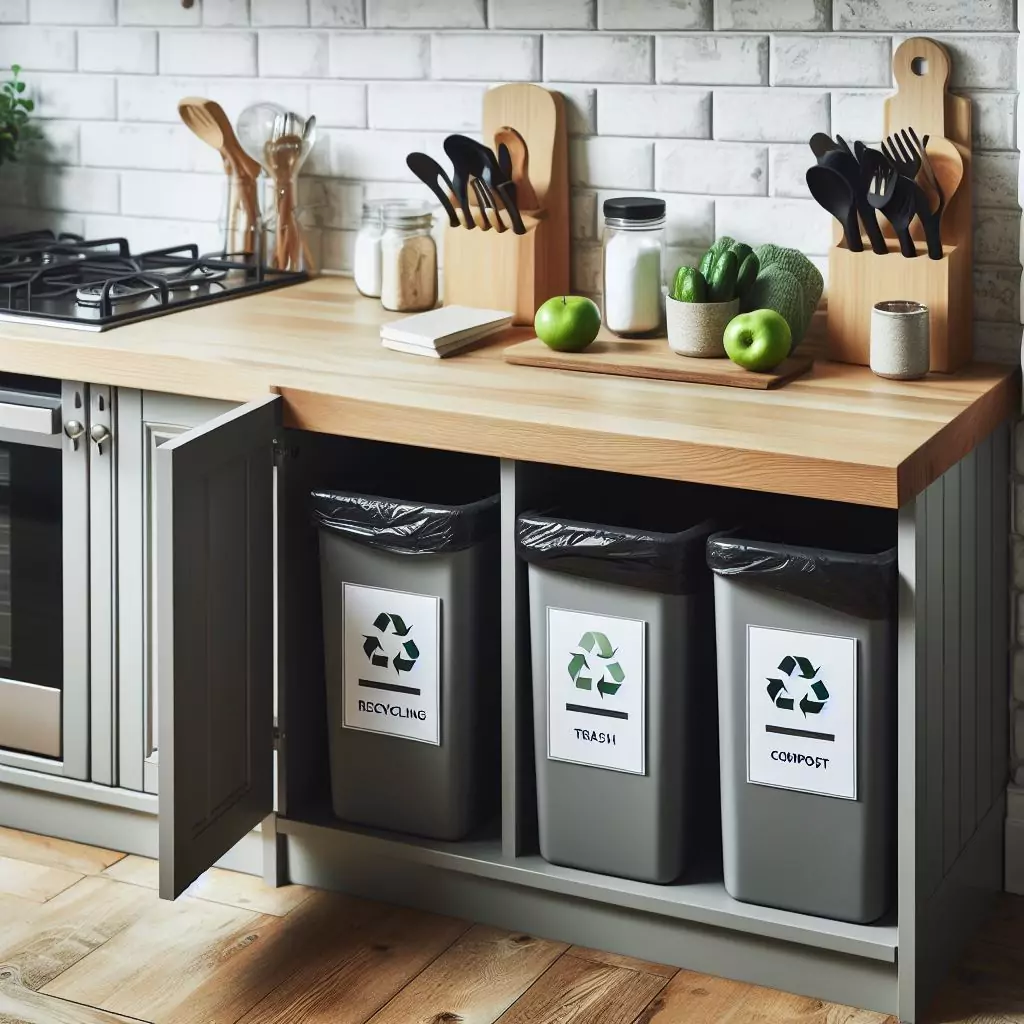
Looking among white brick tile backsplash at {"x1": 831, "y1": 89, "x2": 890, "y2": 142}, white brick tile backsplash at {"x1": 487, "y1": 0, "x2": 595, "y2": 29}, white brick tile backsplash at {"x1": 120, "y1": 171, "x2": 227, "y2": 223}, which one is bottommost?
white brick tile backsplash at {"x1": 120, "y1": 171, "x2": 227, "y2": 223}

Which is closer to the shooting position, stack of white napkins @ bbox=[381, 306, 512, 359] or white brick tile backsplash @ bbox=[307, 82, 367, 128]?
stack of white napkins @ bbox=[381, 306, 512, 359]

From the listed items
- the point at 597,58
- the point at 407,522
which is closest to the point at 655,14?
the point at 597,58

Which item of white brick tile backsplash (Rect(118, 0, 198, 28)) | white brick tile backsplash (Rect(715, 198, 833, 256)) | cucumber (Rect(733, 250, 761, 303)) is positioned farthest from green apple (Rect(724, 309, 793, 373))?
white brick tile backsplash (Rect(118, 0, 198, 28))

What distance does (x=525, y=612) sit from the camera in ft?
8.09

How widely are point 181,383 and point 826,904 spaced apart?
1290 millimetres

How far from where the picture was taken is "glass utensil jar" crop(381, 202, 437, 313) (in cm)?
301

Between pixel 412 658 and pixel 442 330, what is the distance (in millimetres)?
582

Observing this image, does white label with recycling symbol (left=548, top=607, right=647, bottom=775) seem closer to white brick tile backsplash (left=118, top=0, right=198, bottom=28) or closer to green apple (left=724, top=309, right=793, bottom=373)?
green apple (left=724, top=309, right=793, bottom=373)

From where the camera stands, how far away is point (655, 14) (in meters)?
2.86

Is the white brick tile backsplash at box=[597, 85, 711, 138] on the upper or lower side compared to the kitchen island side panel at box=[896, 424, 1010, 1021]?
upper

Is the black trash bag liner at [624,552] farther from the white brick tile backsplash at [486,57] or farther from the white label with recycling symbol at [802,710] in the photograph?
the white brick tile backsplash at [486,57]

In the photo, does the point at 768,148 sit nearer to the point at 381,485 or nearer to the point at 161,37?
the point at 381,485

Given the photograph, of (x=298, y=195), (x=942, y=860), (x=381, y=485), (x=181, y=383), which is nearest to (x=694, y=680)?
(x=942, y=860)

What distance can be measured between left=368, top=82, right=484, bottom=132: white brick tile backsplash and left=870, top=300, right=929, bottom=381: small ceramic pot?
971 millimetres
